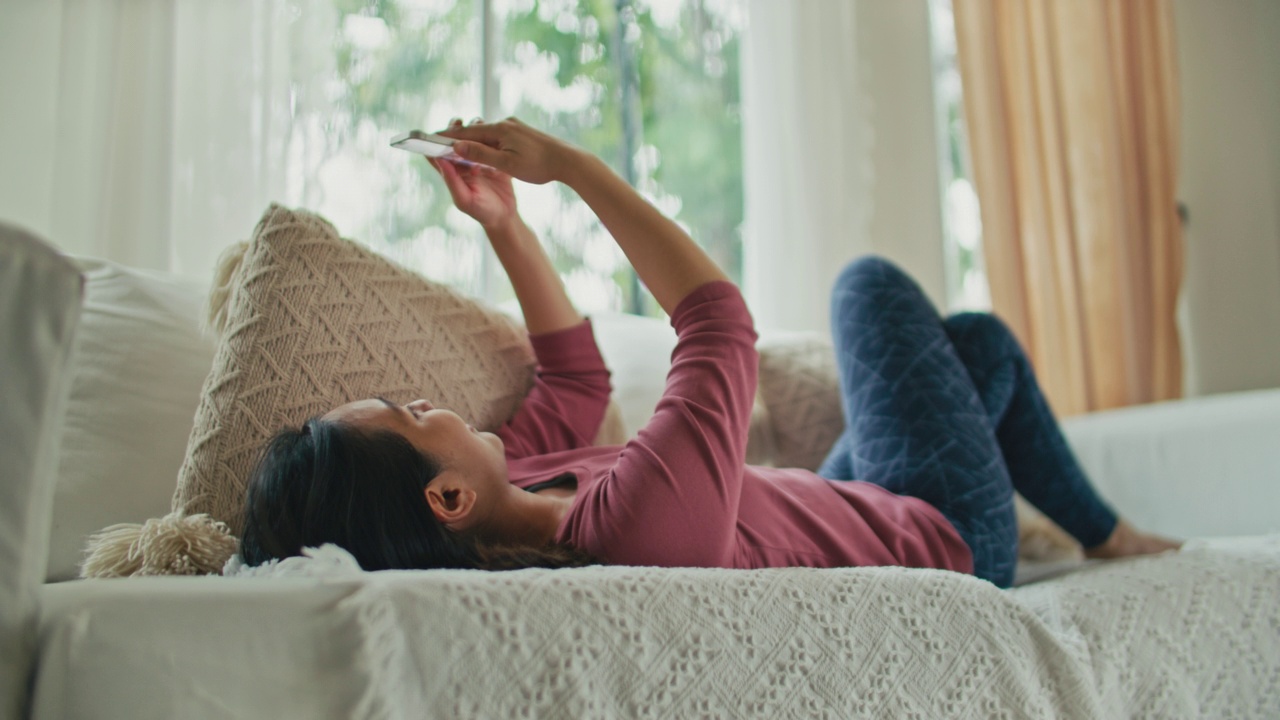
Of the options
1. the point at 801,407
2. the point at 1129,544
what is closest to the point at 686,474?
the point at 801,407

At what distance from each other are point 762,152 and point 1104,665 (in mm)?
1821

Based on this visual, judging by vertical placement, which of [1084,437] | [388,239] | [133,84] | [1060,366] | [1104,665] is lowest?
[1104,665]

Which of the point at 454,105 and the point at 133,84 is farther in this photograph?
the point at 454,105

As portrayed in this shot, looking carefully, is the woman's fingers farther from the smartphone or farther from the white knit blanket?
the white knit blanket

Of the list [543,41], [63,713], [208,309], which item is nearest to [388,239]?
[543,41]

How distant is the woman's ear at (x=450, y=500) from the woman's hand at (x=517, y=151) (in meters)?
0.32

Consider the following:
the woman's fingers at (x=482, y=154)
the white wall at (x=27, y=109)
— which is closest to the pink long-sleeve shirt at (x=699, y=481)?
the woman's fingers at (x=482, y=154)

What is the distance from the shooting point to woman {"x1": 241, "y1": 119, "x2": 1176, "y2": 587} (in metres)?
0.81

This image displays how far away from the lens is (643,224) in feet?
3.15

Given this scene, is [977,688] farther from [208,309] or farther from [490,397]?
[208,309]

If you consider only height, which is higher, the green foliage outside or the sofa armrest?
the green foliage outside

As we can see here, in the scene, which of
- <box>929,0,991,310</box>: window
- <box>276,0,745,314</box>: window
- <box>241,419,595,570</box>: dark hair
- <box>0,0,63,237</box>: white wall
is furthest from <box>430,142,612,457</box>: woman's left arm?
<box>929,0,991,310</box>: window

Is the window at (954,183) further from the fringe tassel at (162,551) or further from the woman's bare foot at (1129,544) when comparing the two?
the fringe tassel at (162,551)

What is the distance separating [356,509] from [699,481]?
0.30 m
